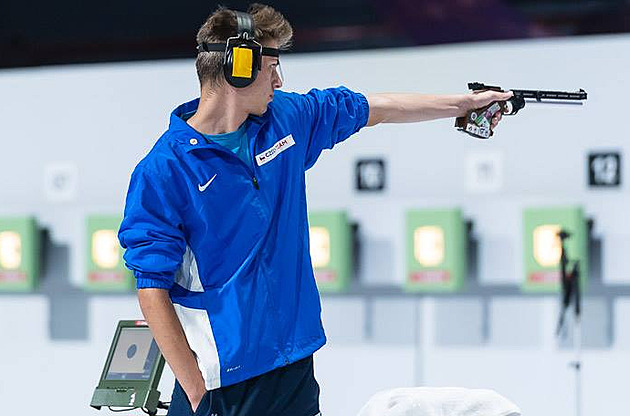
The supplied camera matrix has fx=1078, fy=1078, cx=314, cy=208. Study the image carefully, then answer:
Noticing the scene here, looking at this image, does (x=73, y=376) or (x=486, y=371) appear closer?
(x=486, y=371)

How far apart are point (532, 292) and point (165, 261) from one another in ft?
5.63

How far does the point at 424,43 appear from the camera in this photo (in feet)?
11.3

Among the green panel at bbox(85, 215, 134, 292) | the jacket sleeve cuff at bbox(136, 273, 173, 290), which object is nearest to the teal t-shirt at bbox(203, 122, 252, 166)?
the jacket sleeve cuff at bbox(136, 273, 173, 290)

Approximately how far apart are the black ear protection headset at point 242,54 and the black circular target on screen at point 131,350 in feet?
2.85

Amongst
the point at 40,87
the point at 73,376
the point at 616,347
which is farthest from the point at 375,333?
the point at 40,87

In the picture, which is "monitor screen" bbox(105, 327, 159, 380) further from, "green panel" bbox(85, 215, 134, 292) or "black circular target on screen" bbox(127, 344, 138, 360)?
"green panel" bbox(85, 215, 134, 292)

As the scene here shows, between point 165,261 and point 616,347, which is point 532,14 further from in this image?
point 165,261

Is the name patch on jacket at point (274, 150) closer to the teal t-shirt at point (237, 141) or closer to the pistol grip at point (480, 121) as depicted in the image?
the teal t-shirt at point (237, 141)

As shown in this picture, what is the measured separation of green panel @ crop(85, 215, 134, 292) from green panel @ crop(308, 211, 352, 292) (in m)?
0.66

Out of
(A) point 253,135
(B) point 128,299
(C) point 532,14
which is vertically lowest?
(B) point 128,299

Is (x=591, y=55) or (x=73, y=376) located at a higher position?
(x=591, y=55)

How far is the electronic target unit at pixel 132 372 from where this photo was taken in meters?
2.34

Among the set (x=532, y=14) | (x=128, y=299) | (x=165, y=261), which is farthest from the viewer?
(x=128, y=299)

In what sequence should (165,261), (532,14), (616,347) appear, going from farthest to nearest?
(532,14) → (616,347) → (165,261)
